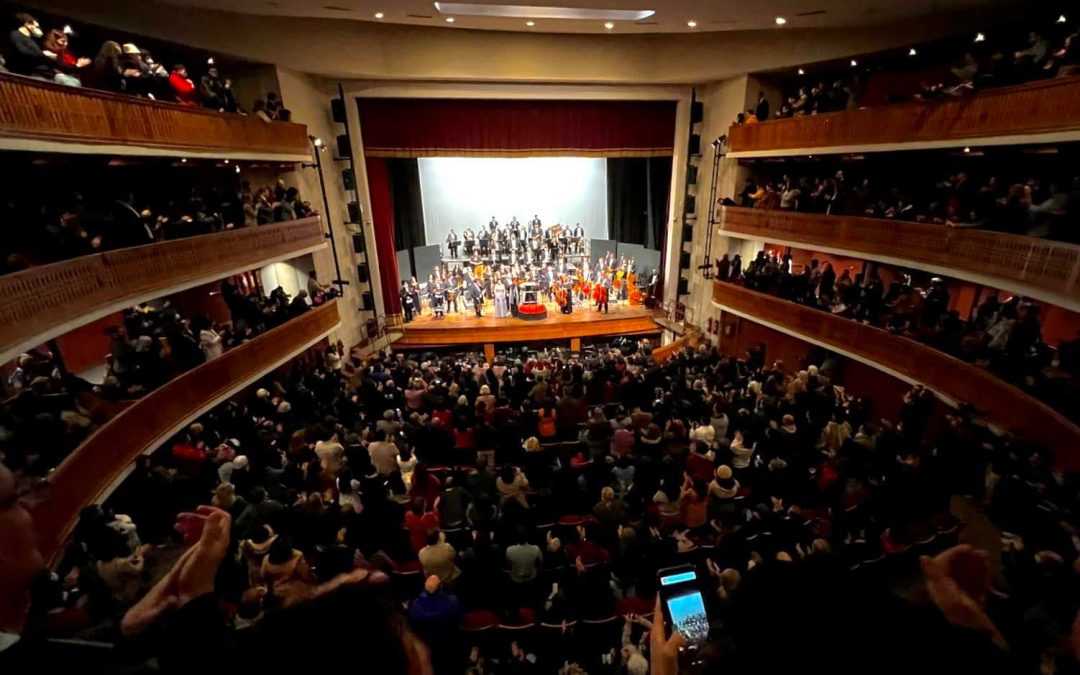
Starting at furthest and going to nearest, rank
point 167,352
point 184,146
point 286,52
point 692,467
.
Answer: point 286,52 < point 184,146 < point 167,352 < point 692,467

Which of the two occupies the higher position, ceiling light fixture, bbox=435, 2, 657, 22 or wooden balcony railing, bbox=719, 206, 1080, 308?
ceiling light fixture, bbox=435, 2, 657, 22

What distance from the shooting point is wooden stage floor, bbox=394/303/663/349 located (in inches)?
583

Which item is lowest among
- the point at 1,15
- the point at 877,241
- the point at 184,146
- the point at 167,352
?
the point at 167,352

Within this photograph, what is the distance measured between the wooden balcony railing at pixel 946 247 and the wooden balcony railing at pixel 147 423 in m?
10.7

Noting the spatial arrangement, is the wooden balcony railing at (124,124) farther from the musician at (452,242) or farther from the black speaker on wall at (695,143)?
the black speaker on wall at (695,143)

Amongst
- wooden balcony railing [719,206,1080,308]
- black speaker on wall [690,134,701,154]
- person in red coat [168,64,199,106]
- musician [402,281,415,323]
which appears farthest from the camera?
musician [402,281,415,323]

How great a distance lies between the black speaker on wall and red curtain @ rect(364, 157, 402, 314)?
345 inches

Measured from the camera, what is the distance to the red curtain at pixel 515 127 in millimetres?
13594

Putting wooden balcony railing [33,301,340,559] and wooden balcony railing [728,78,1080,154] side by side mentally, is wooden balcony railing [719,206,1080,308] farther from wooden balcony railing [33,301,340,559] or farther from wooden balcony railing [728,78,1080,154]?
wooden balcony railing [33,301,340,559]

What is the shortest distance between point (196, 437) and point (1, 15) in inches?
262

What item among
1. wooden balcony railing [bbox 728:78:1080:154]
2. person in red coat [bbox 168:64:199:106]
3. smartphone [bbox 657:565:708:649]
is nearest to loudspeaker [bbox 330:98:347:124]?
person in red coat [bbox 168:64:199:106]

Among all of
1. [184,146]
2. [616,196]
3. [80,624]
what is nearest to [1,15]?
[184,146]

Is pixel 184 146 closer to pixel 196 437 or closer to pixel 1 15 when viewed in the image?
pixel 1 15

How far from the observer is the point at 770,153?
1163 cm
